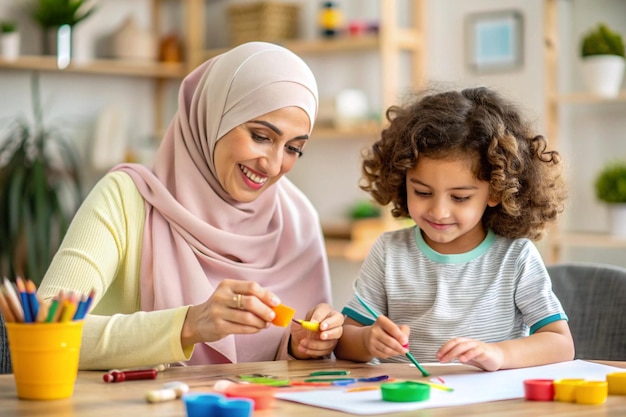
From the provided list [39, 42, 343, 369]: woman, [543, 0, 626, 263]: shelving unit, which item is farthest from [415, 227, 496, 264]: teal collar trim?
[543, 0, 626, 263]: shelving unit

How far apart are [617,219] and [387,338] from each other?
2.37 metres

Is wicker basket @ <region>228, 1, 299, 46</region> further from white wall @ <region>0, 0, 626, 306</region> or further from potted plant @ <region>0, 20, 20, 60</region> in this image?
potted plant @ <region>0, 20, 20, 60</region>

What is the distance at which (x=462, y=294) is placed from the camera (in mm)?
1858

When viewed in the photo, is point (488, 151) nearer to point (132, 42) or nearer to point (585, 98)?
point (585, 98)

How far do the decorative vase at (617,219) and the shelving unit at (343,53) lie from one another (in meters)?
0.99

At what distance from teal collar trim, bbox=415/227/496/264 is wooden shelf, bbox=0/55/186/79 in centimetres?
320

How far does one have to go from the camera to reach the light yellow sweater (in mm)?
1684

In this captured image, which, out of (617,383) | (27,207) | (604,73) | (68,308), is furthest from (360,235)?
(68,308)

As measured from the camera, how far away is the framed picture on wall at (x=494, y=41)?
4.14 metres

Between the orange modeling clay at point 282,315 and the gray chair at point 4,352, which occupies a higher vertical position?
the orange modeling clay at point 282,315

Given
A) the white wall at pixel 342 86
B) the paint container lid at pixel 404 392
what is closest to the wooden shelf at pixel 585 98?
the white wall at pixel 342 86

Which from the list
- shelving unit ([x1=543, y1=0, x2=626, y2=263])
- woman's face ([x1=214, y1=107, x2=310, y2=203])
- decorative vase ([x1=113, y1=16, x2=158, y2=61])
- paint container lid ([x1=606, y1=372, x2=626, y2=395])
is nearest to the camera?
paint container lid ([x1=606, y1=372, x2=626, y2=395])

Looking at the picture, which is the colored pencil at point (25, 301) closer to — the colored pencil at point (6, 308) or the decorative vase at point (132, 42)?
the colored pencil at point (6, 308)

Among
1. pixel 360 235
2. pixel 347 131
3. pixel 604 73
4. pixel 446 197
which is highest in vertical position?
pixel 604 73
